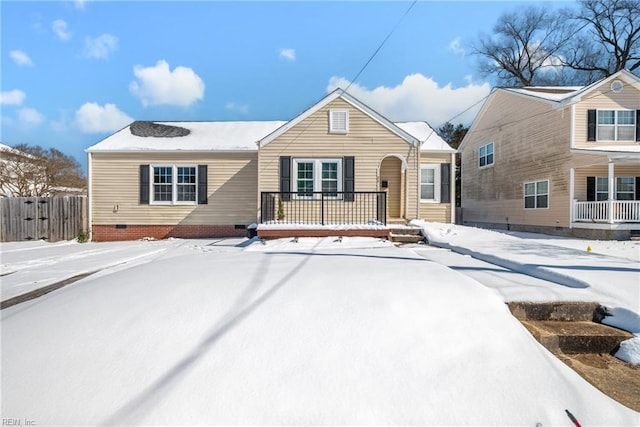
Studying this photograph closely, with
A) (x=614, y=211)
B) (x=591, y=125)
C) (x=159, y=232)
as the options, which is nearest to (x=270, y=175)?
(x=159, y=232)

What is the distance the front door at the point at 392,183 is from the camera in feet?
40.4

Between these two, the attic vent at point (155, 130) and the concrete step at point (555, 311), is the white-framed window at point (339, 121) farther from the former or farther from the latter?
the concrete step at point (555, 311)

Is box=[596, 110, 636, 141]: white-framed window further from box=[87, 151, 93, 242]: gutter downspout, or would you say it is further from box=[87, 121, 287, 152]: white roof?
box=[87, 151, 93, 242]: gutter downspout

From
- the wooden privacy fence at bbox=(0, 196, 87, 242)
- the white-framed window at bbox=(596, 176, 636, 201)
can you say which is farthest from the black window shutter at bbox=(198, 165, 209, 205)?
the white-framed window at bbox=(596, 176, 636, 201)

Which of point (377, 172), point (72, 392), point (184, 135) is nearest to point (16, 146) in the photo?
point (184, 135)

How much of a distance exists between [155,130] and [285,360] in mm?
14135

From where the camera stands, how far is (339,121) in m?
11.5

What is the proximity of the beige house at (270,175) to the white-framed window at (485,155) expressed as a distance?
6.14 metres

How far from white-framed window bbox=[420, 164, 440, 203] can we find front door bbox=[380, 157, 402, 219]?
94cm

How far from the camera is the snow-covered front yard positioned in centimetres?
208

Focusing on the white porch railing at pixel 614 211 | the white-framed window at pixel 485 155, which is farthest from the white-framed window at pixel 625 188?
the white-framed window at pixel 485 155

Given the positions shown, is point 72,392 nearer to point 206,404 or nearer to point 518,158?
point 206,404

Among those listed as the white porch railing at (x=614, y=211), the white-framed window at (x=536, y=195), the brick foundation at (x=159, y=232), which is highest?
the white-framed window at (x=536, y=195)

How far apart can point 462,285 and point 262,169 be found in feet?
29.0
